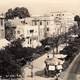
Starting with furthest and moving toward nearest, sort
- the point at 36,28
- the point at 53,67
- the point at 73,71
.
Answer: the point at 36,28, the point at 73,71, the point at 53,67

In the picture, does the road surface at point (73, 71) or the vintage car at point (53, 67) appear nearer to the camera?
the road surface at point (73, 71)

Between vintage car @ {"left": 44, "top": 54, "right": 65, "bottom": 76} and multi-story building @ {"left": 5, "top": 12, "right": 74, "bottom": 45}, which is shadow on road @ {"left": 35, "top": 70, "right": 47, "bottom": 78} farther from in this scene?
multi-story building @ {"left": 5, "top": 12, "right": 74, "bottom": 45}

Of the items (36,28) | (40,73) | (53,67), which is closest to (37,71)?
(40,73)

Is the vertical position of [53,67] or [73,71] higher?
[53,67]

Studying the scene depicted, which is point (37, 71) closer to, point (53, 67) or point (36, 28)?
point (53, 67)

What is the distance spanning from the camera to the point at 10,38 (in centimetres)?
4006

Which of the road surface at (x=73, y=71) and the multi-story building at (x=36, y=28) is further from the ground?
the multi-story building at (x=36, y=28)

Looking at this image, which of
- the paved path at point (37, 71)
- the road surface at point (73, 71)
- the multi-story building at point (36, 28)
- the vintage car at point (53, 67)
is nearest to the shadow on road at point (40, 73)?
the paved path at point (37, 71)

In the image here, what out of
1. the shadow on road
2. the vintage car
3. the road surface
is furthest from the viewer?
the vintage car

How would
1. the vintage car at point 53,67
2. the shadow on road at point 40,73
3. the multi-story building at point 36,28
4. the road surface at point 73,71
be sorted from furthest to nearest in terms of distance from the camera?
the multi-story building at point 36,28, the vintage car at point 53,67, the shadow on road at point 40,73, the road surface at point 73,71

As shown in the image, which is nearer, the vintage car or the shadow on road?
the shadow on road

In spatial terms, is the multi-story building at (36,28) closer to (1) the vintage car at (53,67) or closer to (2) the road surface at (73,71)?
(2) the road surface at (73,71)

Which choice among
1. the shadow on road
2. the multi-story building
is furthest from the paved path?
the multi-story building

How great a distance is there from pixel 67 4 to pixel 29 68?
68115 millimetres
